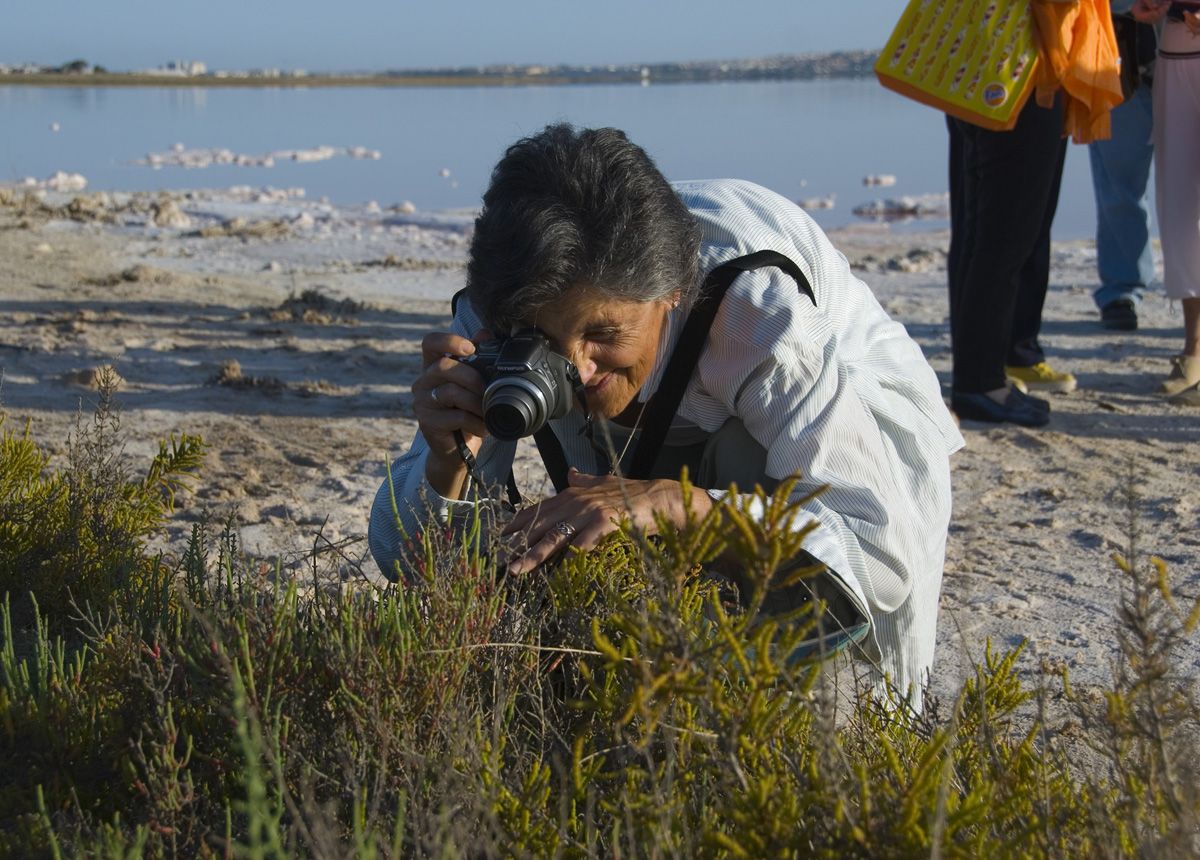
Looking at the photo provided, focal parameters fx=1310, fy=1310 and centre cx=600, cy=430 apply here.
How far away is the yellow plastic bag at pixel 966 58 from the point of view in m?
4.61

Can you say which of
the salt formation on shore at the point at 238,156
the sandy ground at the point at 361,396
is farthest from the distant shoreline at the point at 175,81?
the sandy ground at the point at 361,396

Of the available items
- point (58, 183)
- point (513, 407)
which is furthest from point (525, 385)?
point (58, 183)

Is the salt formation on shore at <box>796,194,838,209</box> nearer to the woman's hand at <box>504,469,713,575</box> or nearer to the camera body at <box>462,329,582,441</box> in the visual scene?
the camera body at <box>462,329,582,441</box>

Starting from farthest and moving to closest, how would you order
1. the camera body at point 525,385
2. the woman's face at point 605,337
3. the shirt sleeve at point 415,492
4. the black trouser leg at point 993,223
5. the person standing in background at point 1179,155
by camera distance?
1. the person standing in background at point 1179,155
2. the black trouser leg at point 993,223
3. the shirt sleeve at point 415,492
4. the woman's face at point 605,337
5. the camera body at point 525,385

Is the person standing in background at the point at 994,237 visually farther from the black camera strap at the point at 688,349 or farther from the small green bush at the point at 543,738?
the small green bush at the point at 543,738

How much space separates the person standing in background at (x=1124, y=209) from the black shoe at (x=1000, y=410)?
193cm

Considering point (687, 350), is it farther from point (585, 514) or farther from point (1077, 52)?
point (1077, 52)

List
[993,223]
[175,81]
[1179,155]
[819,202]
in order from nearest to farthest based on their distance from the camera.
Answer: [993,223] < [1179,155] < [819,202] < [175,81]

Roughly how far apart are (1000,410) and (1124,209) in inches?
94.9

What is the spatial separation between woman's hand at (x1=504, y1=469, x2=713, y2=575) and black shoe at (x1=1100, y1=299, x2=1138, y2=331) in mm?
5358

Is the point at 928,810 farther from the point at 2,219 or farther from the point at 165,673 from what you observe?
the point at 2,219

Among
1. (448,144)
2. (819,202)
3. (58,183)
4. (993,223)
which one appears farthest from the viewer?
(448,144)

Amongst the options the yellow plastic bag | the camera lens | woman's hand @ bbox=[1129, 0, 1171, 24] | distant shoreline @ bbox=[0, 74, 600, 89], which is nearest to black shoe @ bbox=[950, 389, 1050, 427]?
the yellow plastic bag

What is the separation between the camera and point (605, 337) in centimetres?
256
